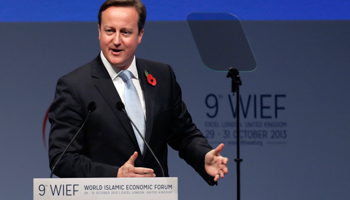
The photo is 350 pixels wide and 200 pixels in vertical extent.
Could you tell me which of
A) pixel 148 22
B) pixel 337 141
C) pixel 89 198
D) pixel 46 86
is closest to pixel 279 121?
pixel 337 141

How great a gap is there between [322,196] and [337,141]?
489 millimetres

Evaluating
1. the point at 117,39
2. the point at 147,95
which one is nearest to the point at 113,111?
the point at 147,95

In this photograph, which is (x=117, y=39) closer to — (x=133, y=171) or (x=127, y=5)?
(x=127, y=5)

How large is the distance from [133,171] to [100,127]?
439 mm

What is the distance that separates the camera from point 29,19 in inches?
152

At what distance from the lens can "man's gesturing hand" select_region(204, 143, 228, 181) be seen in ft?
6.04

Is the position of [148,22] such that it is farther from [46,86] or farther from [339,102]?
[339,102]

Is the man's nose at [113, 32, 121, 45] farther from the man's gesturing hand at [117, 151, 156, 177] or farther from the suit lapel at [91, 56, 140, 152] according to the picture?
the man's gesturing hand at [117, 151, 156, 177]

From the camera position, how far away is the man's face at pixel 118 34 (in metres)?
2.07

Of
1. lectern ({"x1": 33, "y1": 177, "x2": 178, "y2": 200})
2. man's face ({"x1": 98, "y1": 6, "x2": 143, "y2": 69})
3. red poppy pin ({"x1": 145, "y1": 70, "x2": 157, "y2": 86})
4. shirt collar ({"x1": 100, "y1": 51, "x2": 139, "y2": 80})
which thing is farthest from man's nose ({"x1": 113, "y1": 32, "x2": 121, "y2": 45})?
lectern ({"x1": 33, "y1": 177, "x2": 178, "y2": 200})

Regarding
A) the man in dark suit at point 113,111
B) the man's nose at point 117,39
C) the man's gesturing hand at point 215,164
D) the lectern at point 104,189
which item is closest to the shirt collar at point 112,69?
the man in dark suit at point 113,111

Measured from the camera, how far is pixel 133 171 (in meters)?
1.66

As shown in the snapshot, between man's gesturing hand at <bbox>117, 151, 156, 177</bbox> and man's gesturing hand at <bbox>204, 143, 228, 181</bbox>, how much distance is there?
312 mm

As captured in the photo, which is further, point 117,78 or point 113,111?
point 117,78
